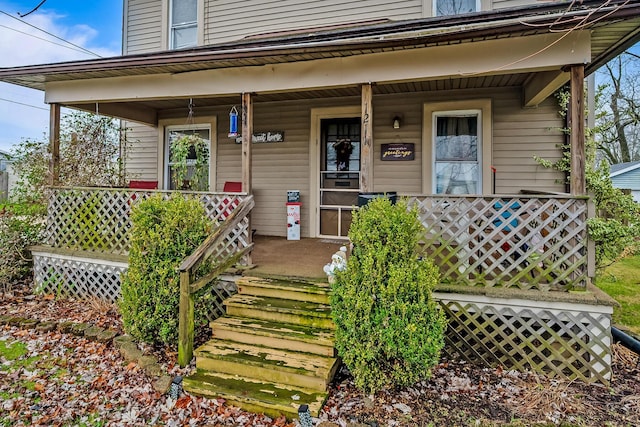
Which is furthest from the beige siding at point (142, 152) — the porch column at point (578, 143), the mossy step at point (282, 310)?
the porch column at point (578, 143)

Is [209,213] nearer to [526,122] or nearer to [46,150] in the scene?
[46,150]

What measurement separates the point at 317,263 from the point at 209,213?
167 centimetres

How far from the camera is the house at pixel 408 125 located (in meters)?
3.87

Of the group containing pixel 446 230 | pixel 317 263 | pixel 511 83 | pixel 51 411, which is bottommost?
pixel 51 411

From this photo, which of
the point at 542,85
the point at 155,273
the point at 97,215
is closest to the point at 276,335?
the point at 155,273

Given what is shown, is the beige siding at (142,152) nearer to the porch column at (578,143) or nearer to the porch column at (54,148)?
the porch column at (54,148)

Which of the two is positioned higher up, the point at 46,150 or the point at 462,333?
the point at 46,150

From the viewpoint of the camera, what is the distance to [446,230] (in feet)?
13.4

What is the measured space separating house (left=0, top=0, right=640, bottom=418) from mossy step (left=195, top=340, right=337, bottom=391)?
161 cm

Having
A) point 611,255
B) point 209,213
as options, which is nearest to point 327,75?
point 209,213

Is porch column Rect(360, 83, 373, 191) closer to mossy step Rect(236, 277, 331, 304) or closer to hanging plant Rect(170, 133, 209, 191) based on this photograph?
mossy step Rect(236, 277, 331, 304)

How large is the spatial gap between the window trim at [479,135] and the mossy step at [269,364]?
3942mm

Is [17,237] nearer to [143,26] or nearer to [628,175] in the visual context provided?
[143,26]

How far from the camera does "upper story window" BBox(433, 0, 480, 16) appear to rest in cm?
659
